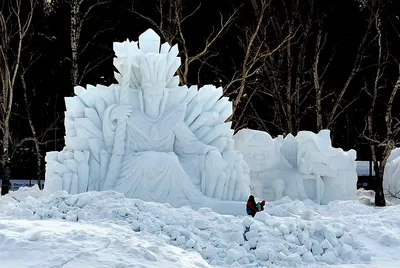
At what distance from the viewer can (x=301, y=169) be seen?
41.1ft

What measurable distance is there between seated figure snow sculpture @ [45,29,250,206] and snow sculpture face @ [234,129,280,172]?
5.51 feet

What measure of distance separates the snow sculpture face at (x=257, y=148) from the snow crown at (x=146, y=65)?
2.33 meters

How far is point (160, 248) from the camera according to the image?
19.4 feet

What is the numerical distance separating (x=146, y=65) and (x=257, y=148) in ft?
10.7

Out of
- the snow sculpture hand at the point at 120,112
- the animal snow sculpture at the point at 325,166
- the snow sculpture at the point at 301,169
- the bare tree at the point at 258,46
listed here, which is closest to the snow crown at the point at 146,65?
the snow sculpture hand at the point at 120,112

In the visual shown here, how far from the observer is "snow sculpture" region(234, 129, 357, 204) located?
12.4 metres

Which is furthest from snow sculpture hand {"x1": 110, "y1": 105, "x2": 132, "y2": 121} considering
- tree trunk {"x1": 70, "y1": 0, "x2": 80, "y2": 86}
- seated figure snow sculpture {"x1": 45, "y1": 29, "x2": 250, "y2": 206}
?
tree trunk {"x1": 70, "y1": 0, "x2": 80, "y2": 86}

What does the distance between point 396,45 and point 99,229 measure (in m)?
14.6

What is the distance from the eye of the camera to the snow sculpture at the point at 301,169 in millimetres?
12367

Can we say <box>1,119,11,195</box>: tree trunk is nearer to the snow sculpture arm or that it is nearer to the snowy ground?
the snow sculpture arm

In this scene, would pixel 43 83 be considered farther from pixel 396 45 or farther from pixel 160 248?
pixel 160 248

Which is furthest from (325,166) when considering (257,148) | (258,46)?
(258,46)

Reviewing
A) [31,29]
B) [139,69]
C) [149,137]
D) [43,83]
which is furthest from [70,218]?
[43,83]

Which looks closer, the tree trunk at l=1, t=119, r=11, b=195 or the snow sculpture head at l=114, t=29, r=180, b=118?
the snow sculpture head at l=114, t=29, r=180, b=118
